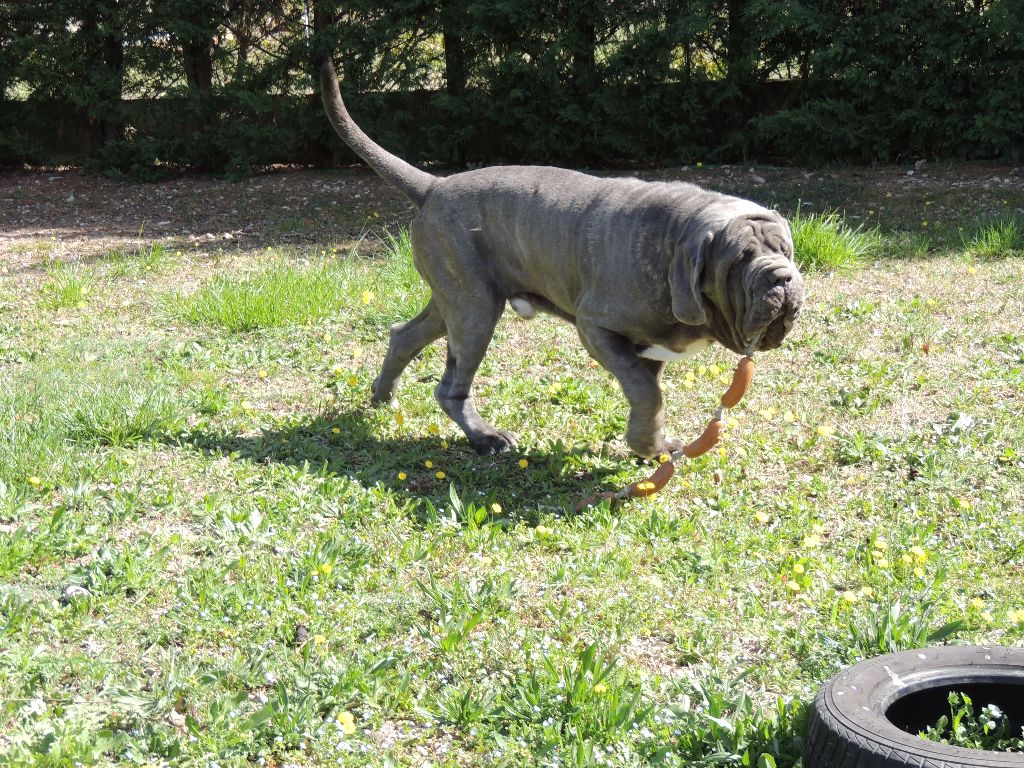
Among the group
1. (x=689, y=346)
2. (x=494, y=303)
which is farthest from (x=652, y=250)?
(x=494, y=303)

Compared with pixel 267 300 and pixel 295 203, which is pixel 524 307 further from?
pixel 295 203

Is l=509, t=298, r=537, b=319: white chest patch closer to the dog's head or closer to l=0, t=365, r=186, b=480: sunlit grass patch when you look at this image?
the dog's head

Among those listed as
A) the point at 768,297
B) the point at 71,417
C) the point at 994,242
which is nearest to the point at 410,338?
the point at 71,417

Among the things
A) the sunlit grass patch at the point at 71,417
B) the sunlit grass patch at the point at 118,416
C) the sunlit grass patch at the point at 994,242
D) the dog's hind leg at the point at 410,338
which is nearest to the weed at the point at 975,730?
the dog's hind leg at the point at 410,338

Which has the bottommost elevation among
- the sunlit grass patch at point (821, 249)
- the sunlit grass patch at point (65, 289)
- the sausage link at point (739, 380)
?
the sunlit grass patch at point (65, 289)

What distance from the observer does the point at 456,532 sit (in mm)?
4113

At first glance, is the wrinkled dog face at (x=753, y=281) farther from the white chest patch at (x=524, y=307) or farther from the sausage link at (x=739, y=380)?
the white chest patch at (x=524, y=307)

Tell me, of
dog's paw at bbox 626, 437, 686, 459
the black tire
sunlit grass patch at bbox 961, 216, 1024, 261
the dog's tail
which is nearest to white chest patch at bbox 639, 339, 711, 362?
dog's paw at bbox 626, 437, 686, 459

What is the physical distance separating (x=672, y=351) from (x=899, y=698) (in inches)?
80.0

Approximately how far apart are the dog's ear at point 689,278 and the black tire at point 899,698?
5.31 ft

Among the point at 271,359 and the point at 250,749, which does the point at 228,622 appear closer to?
the point at 250,749

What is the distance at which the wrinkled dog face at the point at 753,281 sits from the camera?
384cm

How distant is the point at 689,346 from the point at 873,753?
229 centimetres

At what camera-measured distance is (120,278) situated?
8.01 meters
